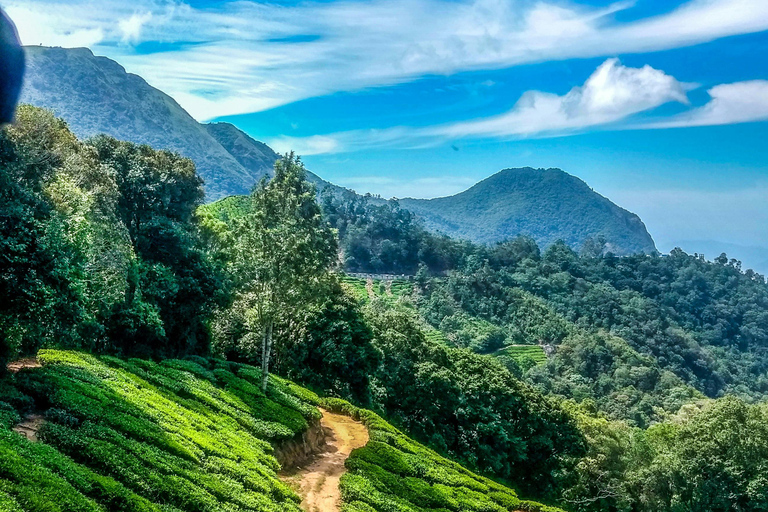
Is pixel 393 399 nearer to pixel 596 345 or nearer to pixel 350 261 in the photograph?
pixel 596 345

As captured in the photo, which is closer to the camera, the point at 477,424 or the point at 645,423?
the point at 477,424

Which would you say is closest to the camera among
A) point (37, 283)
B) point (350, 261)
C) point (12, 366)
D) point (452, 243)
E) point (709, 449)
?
point (37, 283)

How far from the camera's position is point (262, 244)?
23312 mm

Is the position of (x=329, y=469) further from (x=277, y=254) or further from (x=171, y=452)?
(x=277, y=254)

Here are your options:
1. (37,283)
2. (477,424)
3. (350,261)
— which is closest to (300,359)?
(477,424)

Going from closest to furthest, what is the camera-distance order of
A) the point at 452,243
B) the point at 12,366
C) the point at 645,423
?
1. the point at 12,366
2. the point at 645,423
3. the point at 452,243

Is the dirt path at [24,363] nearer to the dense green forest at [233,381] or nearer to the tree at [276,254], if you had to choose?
the dense green forest at [233,381]

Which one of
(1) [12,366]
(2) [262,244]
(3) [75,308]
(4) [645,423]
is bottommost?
(4) [645,423]

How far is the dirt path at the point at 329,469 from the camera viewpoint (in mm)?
16359

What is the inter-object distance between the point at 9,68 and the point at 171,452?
1450 centimetres

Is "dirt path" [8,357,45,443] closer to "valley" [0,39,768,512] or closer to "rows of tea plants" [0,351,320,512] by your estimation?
"valley" [0,39,768,512]

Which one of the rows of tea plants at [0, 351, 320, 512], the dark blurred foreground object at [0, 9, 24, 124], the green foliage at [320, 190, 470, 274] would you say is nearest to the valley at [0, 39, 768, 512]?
the rows of tea plants at [0, 351, 320, 512]

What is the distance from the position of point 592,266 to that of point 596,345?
188ft

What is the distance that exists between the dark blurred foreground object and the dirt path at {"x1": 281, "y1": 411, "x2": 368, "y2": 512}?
1557cm
